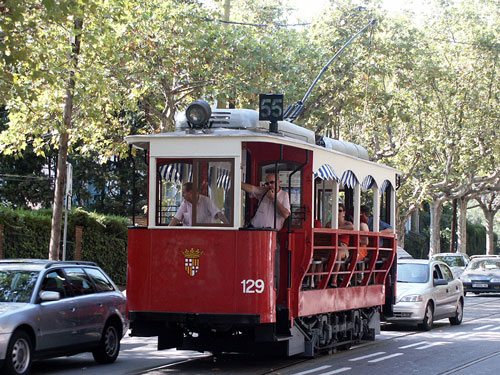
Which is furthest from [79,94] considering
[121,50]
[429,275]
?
[429,275]

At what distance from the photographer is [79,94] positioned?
18.9 meters

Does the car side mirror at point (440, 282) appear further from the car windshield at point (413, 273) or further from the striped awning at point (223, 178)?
the striped awning at point (223, 178)

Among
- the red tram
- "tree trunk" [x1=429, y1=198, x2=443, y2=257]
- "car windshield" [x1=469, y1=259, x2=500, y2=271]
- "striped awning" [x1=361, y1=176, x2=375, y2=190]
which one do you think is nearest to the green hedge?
"striped awning" [x1=361, y1=176, x2=375, y2=190]

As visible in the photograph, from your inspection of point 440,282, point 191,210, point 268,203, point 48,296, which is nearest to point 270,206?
point 268,203

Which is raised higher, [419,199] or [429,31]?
[429,31]

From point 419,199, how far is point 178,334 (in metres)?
27.8

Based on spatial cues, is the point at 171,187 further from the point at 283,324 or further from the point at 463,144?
the point at 463,144

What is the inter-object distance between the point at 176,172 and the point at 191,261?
1.26m

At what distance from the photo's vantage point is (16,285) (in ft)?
38.3

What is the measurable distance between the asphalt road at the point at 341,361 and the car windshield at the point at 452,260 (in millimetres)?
20201

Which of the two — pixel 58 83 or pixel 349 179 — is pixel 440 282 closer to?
pixel 349 179

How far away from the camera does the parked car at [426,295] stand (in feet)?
61.2

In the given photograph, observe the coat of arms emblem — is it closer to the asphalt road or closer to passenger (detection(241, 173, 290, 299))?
passenger (detection(241, 173, 290, 299))

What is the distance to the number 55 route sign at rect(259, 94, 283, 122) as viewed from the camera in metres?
12.4
